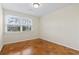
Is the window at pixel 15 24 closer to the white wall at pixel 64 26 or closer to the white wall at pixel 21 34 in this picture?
the white wall at pixel 21 34

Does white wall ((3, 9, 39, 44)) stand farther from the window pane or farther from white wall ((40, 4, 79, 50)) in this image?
white wall ((40, 4, 79, 50))

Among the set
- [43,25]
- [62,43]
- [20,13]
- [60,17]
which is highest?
[20,13]

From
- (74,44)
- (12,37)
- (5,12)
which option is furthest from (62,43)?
(5,12)

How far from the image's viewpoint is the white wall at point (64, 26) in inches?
80.8

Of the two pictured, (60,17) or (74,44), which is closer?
(74,44)

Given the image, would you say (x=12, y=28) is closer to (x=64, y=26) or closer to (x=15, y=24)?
(x=15, y=24)

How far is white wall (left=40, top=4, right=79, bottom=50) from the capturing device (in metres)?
2.05

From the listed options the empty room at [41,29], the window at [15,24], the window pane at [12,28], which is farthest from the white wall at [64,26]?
the window pane at [12,28]

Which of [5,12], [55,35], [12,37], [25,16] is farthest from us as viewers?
[25,16]

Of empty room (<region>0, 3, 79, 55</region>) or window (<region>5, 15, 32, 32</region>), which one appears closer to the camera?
empty room (<region>0, 3, 79, 55</region>)

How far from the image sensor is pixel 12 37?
2.74 meters

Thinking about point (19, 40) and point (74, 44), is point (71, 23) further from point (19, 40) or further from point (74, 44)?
point (19, 40)

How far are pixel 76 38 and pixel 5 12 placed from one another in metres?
2.50

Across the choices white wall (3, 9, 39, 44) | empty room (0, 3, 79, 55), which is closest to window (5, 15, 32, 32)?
empty room (0, 3, 79, 55)
